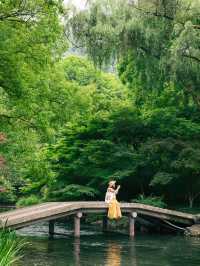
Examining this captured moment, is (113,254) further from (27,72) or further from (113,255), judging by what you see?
(27,72)

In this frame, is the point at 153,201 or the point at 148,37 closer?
the point at 148,37

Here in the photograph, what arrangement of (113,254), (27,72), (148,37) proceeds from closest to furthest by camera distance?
(113,254)
(27,72)
(148,37)

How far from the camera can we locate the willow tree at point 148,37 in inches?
1001

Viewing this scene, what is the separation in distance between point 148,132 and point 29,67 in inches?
431

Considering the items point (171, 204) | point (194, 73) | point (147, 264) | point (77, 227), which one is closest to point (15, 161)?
point (77, 227)

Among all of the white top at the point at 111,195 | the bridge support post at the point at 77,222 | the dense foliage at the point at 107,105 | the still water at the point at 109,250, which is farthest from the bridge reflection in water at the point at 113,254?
the dense foliage at the point at 107,105

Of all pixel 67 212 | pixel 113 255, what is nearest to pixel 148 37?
pixel 67 212

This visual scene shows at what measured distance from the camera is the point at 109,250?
19.8 metres

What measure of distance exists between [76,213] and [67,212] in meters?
0.91

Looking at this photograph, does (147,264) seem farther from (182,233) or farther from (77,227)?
(182,233)

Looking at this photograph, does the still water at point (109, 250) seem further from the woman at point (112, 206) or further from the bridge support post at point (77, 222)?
the woman at point (112, 206)

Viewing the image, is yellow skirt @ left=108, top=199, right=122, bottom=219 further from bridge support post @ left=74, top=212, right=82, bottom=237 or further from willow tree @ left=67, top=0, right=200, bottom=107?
willow tree @ left=67, top=0, right=200, bottom=107

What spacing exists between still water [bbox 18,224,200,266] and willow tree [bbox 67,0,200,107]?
7863mm

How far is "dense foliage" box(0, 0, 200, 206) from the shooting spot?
2100cm
